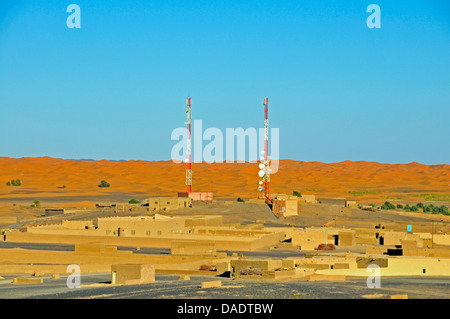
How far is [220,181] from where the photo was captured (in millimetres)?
147250

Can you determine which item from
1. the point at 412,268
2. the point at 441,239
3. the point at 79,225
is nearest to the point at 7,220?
the point at 79,225

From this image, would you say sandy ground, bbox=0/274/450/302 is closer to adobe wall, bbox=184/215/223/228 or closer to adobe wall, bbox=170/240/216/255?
adobe wall, bbox=170/240/216/255

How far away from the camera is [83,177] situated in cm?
14638

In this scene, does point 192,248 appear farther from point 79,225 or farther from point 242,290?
point 79,225

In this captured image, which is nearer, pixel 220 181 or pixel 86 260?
pixel 86 260

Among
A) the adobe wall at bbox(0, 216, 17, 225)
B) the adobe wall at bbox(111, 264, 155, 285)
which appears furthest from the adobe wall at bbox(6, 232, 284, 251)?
the adobe wall at bbox(111, 264, 155, 285)

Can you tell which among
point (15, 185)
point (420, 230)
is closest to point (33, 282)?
point (420, 230)

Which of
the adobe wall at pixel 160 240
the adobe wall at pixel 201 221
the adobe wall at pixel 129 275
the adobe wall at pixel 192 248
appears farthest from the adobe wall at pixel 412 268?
the adobe wall at pixel 201 221

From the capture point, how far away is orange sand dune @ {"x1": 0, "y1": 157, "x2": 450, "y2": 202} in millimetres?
123688

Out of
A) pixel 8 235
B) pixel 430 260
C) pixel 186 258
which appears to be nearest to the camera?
pixel 430 260

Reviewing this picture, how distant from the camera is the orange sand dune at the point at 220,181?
12369 cm

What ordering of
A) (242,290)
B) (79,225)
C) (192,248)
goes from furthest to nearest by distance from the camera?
(79,225) < (192,248) < (242,290)
